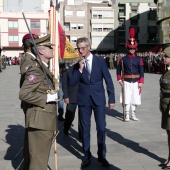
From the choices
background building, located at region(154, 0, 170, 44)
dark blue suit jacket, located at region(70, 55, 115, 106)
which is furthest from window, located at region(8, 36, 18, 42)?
dark blue suit jacket, located at region(70, 55, 115, 106)

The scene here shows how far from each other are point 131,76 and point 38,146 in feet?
16.8

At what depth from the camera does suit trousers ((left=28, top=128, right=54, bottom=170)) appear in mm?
4098

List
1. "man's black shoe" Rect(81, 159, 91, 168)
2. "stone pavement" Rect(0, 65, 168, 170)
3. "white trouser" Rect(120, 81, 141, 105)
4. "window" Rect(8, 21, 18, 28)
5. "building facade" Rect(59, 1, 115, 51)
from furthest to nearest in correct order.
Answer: "window" Rect(8, 21, 18, 28) → "building facade" Rect(59, 1, 115, 51) → "white trouser" Rect(120, 81, 141, 105) → "stone pavement" Rect(0, 65, 168, 170) → "man's black shoe" Rect(81, 159, 91, 168)

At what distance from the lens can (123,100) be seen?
30.1ft

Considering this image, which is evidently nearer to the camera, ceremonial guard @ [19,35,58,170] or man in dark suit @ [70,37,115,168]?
ceremonial guard @ [19,35,58,170]

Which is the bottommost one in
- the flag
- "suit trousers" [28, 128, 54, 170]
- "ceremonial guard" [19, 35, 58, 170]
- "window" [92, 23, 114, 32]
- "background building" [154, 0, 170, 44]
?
"suit trousers" [28, 128, 54, 170]

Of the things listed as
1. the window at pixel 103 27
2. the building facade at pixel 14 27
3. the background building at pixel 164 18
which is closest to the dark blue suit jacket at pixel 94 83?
the background building at pixel 164 18

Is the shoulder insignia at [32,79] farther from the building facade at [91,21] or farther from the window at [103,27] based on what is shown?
the window at [103,27]

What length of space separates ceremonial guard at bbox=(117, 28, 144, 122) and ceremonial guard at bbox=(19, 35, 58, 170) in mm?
4882

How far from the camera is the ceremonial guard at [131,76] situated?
29.0 feet

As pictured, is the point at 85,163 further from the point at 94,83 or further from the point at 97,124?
the point at 94,83

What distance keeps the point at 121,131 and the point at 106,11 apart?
220 ft

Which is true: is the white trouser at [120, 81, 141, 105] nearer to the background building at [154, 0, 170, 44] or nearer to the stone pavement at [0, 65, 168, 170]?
the stone pavement at [0, 65, 168, 170]

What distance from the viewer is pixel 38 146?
13.5ft
